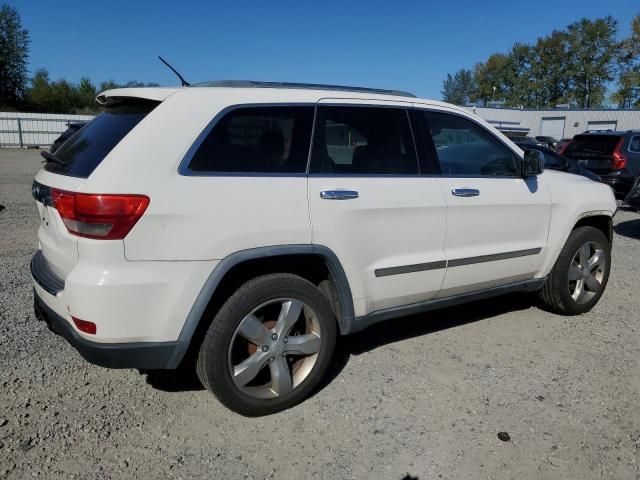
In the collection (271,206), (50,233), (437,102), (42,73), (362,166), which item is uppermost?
(42,73)

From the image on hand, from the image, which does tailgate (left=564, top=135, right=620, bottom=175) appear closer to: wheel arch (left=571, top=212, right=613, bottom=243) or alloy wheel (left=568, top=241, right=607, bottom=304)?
wheel arch (left=571, top=212, right=613, bottom=243)

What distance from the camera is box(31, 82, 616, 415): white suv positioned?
253 centimetres

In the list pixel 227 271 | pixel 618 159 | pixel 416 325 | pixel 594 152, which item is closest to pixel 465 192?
pixel 416 325

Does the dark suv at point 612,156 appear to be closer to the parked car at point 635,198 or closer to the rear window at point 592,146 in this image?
the rear window at point 592,146

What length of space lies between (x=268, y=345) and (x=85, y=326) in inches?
37.9

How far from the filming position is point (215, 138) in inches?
110

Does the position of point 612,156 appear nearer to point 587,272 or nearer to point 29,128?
point 587,272

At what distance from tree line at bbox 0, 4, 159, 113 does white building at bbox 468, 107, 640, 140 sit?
33954mm

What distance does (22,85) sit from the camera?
52.8m

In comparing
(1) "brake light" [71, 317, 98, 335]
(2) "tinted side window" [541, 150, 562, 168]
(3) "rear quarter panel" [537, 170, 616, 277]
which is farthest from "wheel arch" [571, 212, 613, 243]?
(2) "tinted side window" [541, 150, 562, 168]

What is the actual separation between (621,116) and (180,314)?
42.3 metres

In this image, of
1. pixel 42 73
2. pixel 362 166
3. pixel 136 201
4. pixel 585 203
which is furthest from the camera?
pixel 42 73

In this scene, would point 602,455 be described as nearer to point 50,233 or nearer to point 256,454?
point 256,454

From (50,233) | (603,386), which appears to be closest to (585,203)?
(603,386)
